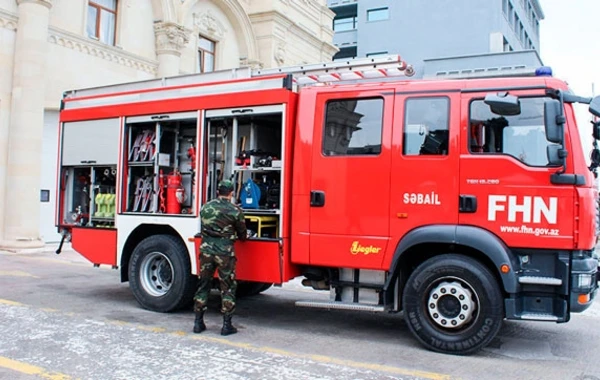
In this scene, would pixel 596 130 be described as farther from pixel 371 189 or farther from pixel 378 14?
pixel 378 14

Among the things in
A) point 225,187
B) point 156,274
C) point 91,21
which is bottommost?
point 156,274

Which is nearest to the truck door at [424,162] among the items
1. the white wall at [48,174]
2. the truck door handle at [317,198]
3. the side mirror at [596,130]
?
the truck door handle at [317,198]

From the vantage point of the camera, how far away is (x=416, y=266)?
20.7 ft

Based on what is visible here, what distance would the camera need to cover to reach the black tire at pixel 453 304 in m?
5.64

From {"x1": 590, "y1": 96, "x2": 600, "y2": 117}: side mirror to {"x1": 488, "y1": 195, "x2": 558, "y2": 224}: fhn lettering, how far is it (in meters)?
0.94

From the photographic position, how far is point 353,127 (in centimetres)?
649

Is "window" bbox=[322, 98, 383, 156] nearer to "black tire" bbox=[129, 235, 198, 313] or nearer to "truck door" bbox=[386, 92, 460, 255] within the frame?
"truck door" bbox=[386, 92, 460, 255]

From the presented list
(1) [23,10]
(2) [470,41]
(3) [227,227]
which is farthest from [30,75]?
(2) [470,41]

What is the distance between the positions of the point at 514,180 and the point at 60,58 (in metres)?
13.7

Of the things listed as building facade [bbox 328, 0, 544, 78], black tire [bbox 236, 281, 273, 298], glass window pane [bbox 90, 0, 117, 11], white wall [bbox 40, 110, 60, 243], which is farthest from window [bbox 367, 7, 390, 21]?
black tire [bbox 236, 281, 273, 298]

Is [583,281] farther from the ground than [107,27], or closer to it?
closer to it

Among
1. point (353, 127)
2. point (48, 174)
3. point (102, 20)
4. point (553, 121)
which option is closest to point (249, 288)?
point (353, 127)

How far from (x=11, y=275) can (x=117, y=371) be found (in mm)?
6617

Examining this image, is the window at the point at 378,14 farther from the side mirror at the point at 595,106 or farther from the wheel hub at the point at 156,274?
the side mirror at the point at 595,106
